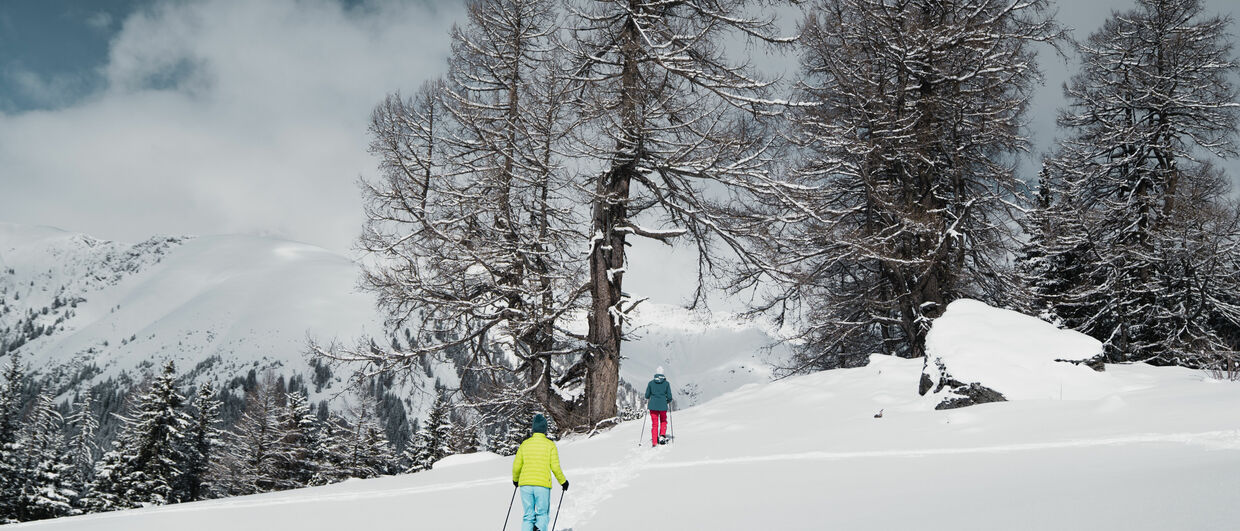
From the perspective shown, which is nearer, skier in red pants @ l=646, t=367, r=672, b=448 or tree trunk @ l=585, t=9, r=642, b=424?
skier in red pants @ l=646, t=367, r=672, b=448

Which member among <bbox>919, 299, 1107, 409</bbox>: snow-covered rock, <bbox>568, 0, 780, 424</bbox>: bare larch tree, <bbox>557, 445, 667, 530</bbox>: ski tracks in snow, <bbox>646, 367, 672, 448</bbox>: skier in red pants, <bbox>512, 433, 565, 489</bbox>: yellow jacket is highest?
<bbox>568, 0, 780, 424</bbox>: bare larch tree

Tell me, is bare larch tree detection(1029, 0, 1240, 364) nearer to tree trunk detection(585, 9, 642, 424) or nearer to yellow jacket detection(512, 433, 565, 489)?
tree trunk detection(585, 9, 642, 424)

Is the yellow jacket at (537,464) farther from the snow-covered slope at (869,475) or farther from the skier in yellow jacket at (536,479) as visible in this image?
the snow-covered slope at (869,475)

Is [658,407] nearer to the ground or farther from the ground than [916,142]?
nearer to the ground

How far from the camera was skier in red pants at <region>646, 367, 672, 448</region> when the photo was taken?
10.9 meters

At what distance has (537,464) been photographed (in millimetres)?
6902

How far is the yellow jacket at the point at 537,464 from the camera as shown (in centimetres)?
682

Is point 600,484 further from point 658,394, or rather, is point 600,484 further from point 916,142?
point 916,142

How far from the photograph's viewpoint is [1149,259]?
15867mm

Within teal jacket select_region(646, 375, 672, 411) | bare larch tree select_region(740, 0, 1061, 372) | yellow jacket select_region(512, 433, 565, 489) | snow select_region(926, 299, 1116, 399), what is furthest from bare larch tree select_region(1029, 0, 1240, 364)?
yellow jacket select_region(512, 433, 565, 489)

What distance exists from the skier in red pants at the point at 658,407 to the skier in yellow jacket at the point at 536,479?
12.0ft

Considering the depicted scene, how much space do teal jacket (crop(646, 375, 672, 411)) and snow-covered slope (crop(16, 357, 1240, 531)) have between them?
0.62m

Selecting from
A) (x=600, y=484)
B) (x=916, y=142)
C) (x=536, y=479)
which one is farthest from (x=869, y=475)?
(x=916, y=142)

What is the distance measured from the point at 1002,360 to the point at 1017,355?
0.34 metres
